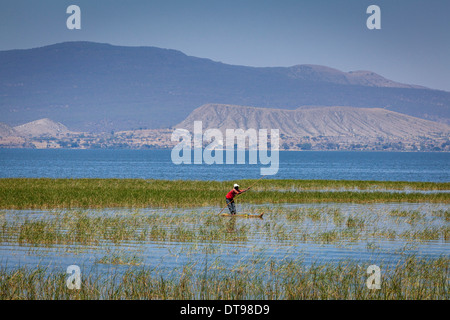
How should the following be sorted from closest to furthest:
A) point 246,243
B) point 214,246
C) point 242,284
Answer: point 242,284, point 214,246, point 246,243

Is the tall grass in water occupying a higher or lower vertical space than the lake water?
higher

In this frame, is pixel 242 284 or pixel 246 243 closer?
pixel 242 284

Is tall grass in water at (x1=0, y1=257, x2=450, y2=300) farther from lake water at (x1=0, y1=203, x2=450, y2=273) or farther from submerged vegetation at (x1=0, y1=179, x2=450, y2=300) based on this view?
lake water at (x1=0, y1=203, x2=450, y2=273)

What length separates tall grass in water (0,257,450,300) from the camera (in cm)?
1758

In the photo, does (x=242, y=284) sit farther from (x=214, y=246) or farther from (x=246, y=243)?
(x=246, y=243)

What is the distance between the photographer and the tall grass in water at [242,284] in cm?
1758

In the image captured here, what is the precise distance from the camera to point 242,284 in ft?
61.8

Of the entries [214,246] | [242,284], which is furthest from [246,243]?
[242,284]

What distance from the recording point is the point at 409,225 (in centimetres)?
3491

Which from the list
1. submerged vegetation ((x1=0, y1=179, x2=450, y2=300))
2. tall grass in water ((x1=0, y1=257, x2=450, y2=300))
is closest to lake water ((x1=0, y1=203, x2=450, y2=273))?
submerged vegetation ((x1=0, y1=179, x2=450, y2=300))

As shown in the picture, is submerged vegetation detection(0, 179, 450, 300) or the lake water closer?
submerged vegetation detection(0, 179, 450, 300)
